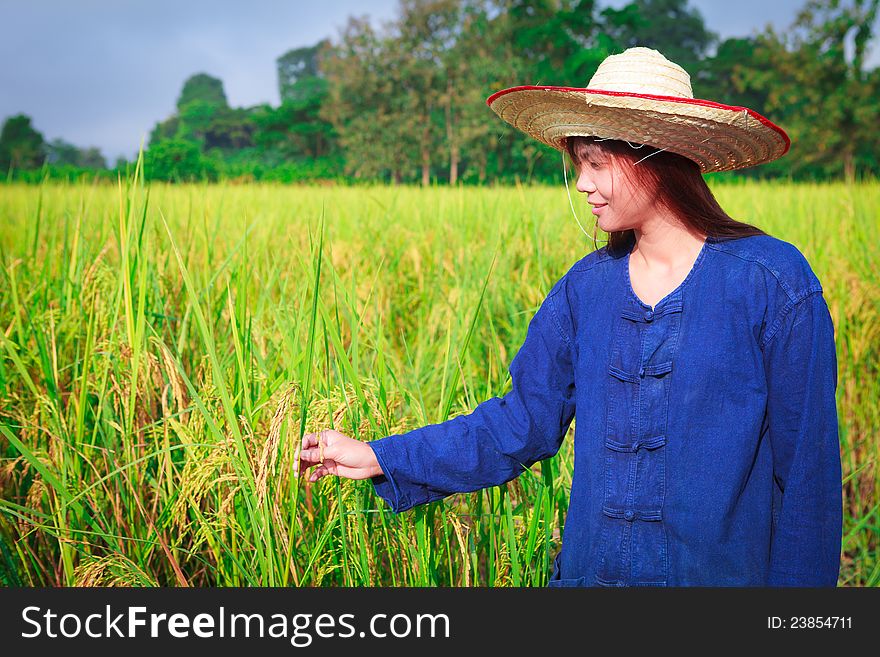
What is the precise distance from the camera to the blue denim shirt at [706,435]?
1.00 m

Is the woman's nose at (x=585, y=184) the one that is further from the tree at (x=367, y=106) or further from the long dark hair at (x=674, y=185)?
the tree at (x=367, y=106)

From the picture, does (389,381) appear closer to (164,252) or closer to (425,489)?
(425,489)

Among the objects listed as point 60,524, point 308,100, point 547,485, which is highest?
point 308,100

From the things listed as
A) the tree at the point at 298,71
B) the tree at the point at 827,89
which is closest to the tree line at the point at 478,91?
the tree at the point at 827,89

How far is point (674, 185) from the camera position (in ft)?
Answer: 3.59

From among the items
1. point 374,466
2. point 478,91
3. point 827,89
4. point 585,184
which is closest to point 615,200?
point 585,184

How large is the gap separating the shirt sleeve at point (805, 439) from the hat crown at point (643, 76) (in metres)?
0.36

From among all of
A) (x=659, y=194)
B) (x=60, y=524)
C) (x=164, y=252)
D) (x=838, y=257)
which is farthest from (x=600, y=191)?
(x=838, y=257)

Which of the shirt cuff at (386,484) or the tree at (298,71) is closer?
the shirt cuff at (386,484)

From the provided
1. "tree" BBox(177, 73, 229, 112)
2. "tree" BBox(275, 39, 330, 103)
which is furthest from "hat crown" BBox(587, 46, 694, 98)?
"tree" BBox(177, 73, 229, 112)

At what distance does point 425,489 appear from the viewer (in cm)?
118

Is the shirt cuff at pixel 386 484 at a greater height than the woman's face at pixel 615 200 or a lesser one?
lesser

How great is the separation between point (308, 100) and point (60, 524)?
20.7 m

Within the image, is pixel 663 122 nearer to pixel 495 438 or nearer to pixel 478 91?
pixel 495 438
